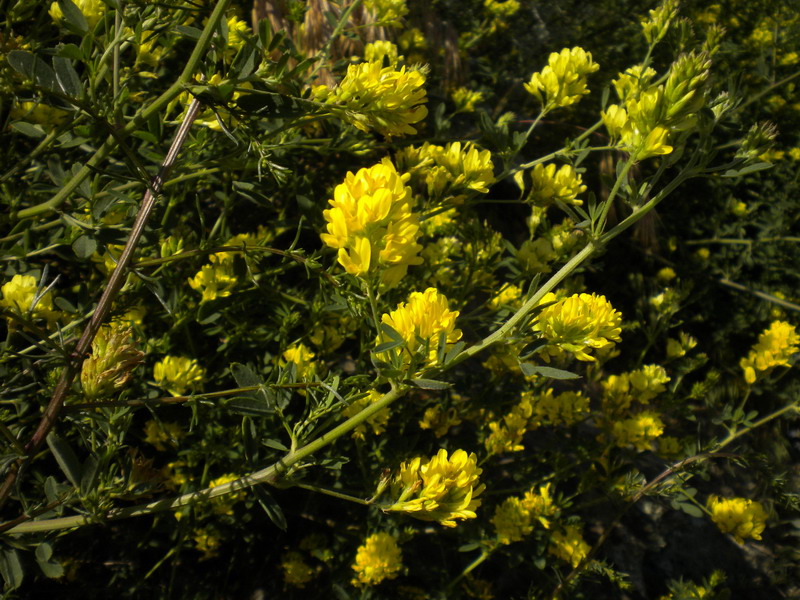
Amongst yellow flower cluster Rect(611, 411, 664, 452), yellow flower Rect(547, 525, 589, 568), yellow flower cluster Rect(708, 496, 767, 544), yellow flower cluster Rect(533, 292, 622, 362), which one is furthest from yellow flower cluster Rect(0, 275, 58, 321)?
yellow flower cluster Rect(708, 496, 767, 544)

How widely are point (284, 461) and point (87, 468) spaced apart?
Result: 0.38m

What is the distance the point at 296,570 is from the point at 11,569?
3.65ft

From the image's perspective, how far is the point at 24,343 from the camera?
4.44 ft

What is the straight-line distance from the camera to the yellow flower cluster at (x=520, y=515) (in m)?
1.83

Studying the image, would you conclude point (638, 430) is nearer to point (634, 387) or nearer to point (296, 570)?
point (634, 387)

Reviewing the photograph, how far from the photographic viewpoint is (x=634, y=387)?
227cm

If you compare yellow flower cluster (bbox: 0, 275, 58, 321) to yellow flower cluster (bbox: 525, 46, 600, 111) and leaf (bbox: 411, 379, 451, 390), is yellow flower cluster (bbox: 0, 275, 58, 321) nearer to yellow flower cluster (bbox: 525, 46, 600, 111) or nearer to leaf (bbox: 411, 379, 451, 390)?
leaf (bbox: 411, 379, 451, 390)

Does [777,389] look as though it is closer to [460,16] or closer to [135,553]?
[460,16]

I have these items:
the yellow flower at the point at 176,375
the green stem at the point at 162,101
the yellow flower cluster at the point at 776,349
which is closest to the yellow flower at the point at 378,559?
the yellow flower at the point at 176,375

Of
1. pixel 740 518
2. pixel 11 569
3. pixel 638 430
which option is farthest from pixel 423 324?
pixel 740 518

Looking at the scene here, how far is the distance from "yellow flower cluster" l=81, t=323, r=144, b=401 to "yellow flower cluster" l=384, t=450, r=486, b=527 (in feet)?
1.52

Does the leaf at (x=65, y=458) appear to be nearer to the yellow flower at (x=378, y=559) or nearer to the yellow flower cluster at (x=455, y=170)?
the yellow flower cluster at (x=455, y=170)

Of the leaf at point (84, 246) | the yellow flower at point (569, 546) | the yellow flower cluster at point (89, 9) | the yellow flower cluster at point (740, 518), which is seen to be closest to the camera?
the leaf at point (84, 246)

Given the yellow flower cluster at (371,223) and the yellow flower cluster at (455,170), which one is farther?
the yellow flower cluster at (455,170)
